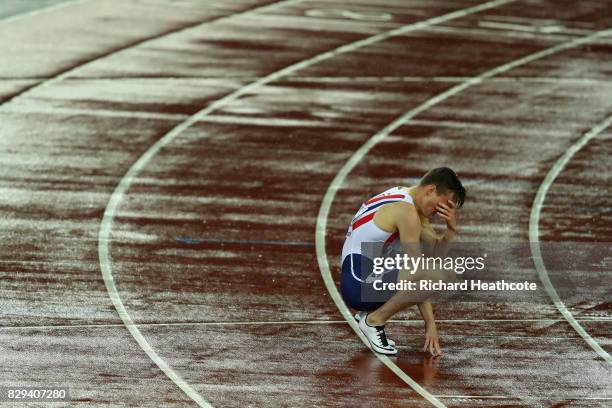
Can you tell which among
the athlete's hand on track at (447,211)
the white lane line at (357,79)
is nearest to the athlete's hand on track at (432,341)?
the athlete's hand on track at (447,211)

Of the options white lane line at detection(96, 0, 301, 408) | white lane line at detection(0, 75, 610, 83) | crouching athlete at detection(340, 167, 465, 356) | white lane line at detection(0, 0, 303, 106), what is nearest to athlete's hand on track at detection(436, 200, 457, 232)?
crouching athlete at detection(340, 167, 465, 356)

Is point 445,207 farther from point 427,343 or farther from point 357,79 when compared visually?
point 357,79

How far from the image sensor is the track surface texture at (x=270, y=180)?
1045 cm

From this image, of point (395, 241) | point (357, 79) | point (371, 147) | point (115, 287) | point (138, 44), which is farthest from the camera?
point (138, 44)

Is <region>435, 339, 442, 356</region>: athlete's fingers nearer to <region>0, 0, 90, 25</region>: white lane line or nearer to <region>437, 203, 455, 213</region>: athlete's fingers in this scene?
<region>437, 203, 455, 213</region>: athlete's fingers

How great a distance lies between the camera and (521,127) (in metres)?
18.2

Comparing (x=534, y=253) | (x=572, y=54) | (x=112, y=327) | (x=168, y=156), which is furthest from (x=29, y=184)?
(x=572, y=54)

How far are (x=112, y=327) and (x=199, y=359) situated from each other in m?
1.00

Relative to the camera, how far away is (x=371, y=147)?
17172 mm

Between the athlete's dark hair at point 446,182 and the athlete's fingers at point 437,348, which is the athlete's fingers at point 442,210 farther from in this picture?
the athlete's fingers at point 437,348

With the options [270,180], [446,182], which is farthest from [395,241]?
→ [270,180]

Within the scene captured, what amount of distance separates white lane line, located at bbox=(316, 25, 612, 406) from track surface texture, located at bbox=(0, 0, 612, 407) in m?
0.06

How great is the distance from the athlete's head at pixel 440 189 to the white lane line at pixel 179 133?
127 centimetres

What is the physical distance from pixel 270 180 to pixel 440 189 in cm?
558
